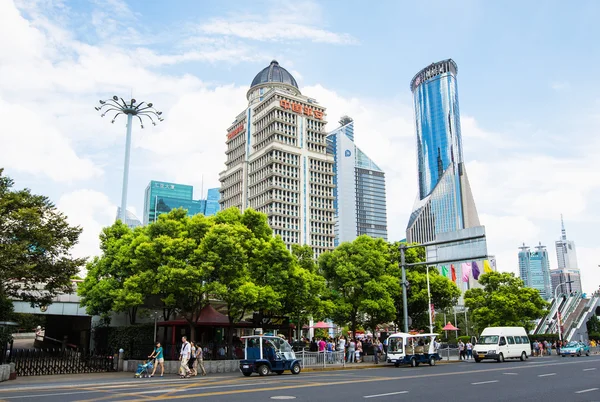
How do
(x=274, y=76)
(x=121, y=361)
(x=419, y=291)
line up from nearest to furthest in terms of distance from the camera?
(x=121, y=361), (x=419, y=291), (x=274, y=76)

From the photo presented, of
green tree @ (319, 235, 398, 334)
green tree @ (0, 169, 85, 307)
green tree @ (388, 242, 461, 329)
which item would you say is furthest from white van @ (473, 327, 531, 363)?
green tree @ (0, 169, 85, 307)

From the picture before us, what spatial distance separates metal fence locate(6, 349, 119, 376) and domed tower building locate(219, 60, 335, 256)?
313 feet

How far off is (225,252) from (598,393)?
777 inches

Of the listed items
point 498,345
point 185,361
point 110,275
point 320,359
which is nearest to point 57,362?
point 185,361

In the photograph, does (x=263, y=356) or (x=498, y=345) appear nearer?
(x=263, y=356)

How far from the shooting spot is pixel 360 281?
133ft

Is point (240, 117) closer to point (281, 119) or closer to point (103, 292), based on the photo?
point (281, 119)

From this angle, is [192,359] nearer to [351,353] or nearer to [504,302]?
[351,353]

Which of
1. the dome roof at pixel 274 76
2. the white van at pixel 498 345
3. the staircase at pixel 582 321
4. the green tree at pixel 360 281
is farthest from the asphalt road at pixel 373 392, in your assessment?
the dome roof at pixel 274 76

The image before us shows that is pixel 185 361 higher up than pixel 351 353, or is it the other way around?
pixel 185 361

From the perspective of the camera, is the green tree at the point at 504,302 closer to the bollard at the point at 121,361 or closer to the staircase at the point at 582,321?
the staircase at the point at 582,321

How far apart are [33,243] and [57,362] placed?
650 cm

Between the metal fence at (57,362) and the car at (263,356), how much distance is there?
9.67 meters

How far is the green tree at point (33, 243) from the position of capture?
1017 inches
